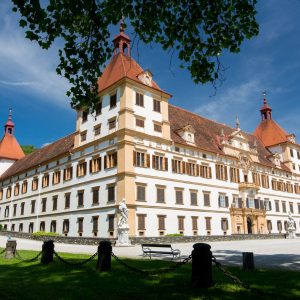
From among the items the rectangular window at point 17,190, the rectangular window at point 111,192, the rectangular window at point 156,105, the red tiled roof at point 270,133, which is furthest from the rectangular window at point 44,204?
the red tiled roof at point 270,133

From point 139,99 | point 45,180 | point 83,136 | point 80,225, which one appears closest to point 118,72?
point 139,99

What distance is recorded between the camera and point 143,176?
32.6 m

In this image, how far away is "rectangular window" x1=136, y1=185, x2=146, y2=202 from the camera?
104 ft

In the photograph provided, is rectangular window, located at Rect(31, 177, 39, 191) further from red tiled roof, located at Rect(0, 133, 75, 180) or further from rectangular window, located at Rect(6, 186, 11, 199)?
rectangular window, located at Rect(6, 186, 11, 199)

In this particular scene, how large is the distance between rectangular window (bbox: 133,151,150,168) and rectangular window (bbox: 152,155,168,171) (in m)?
0.81

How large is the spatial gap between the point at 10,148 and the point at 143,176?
38165 mm

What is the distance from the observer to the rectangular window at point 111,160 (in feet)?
107

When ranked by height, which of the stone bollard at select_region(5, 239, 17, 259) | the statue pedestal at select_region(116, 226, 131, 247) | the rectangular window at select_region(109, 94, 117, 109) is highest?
the rectangular window at select_region(109, 94, 117, 109)

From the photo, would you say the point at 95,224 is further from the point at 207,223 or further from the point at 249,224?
the point at 249,224

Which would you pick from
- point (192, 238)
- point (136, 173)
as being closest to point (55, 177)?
point (136, 173)

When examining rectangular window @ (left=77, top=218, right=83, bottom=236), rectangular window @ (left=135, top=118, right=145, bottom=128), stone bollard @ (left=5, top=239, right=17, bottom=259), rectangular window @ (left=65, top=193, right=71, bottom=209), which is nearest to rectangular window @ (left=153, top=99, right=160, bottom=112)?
rectangular window @ (left=135, top=118, right=145, bottom=128)

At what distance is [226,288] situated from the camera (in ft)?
27.8

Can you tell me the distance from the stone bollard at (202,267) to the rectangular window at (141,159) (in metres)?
23.3

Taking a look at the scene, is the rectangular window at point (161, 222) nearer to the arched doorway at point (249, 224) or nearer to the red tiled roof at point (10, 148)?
the arched doorway at point (249, 224)
